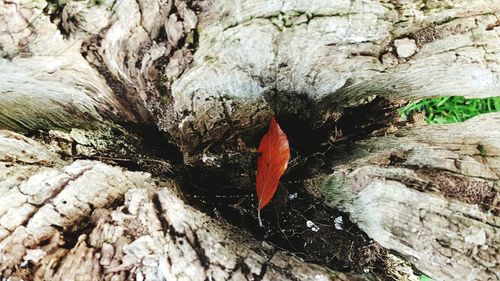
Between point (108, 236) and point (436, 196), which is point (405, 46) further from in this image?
point (108, 236)

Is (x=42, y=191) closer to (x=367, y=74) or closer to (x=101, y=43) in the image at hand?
(x=101, y=43)

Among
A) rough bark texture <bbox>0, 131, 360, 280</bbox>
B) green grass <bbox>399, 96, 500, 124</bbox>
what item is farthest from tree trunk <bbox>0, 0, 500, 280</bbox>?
green grass <bbox>399, 96, 500, 124</bbox>

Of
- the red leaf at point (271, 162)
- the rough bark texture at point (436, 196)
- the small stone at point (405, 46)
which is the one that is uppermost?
the small stone at point (405, 46)

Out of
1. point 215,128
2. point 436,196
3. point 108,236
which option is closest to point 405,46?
point 436,196

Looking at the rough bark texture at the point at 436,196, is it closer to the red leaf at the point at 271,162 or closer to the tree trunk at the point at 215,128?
the tree trunk at the point at 215,128

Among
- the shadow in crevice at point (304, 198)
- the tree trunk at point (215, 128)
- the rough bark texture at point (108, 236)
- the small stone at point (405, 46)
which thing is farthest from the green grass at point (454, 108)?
the rough bark texture at point (108, 236)
